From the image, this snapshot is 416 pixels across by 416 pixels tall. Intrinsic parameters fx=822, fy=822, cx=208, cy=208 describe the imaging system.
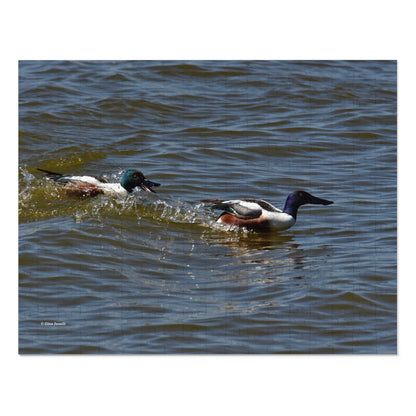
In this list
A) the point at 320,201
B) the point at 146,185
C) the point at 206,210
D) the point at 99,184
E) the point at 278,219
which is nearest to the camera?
the point at 278,219

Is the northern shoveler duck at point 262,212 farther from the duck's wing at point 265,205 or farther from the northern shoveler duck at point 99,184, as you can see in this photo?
the northern shoveler duck at point 99,184

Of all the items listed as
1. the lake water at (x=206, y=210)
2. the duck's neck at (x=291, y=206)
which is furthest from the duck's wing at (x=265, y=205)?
the lake water at (x=206, y=210)

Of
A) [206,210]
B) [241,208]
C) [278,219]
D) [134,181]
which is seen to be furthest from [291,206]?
[134,181]

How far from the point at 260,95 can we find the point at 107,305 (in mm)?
3628

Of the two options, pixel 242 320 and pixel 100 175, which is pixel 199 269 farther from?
pixel 100 175

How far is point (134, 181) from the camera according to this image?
363 inches

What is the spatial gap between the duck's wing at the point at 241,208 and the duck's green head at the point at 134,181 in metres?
0.95

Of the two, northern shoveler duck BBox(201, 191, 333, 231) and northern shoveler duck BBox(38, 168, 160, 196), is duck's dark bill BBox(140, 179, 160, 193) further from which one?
northern shoveler duck BBox(201, 191, 333, 231)

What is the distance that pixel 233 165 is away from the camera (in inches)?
376

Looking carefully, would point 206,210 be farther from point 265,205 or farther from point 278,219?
point 278,219

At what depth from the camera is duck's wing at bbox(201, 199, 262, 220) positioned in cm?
851

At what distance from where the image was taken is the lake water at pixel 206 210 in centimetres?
642

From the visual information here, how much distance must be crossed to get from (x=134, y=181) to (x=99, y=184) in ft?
1.28

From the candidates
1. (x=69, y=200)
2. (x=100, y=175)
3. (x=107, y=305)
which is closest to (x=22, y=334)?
(x=107, y=305)
